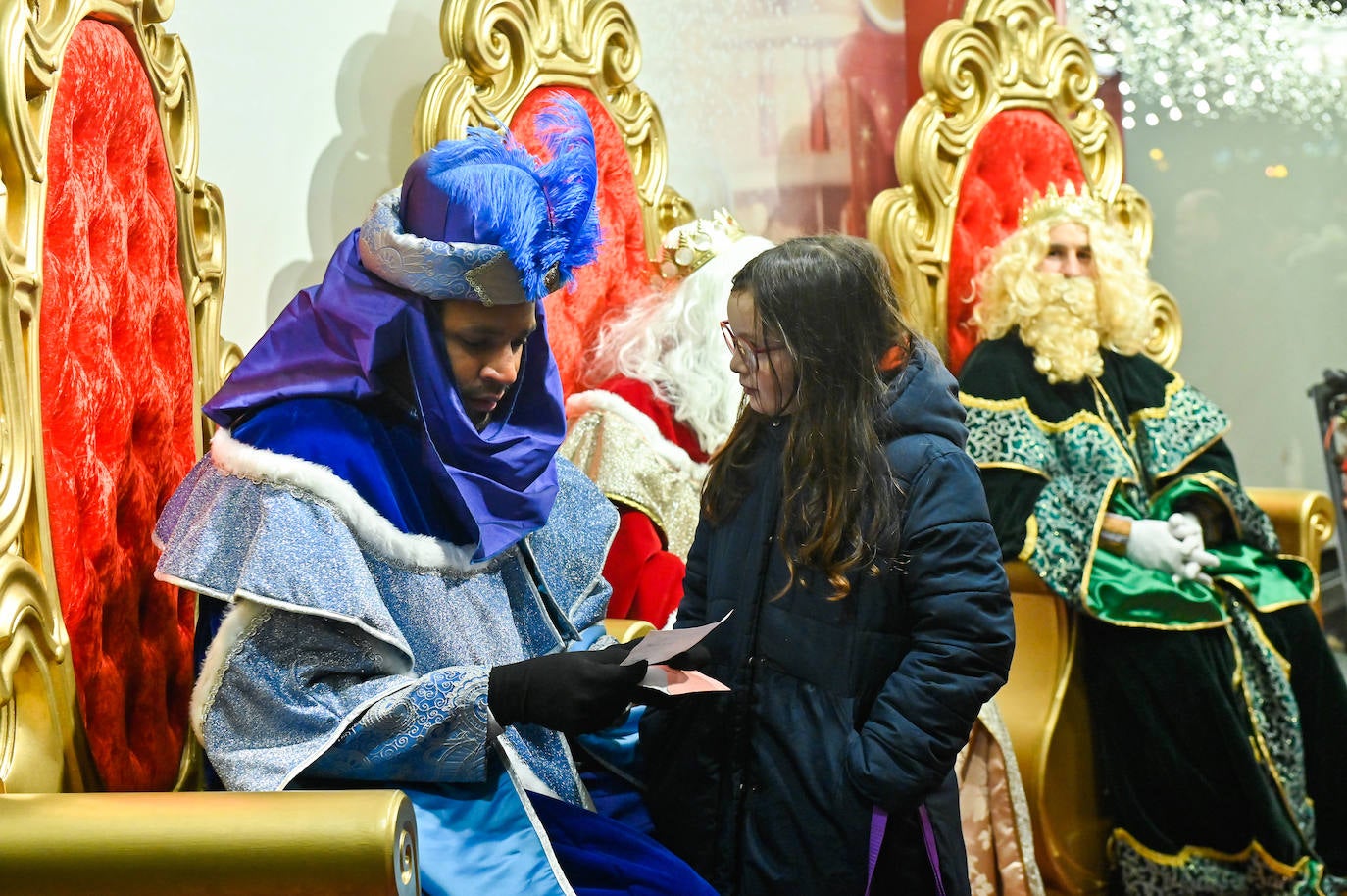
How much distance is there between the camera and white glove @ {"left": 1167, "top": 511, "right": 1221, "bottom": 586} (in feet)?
10.7

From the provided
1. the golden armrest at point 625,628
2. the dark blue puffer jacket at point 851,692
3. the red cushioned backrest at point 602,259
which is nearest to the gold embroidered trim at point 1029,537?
the red cushioned backrest at point 602,259

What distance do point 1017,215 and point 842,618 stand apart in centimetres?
260

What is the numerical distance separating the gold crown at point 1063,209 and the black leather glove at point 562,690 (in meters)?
2.58

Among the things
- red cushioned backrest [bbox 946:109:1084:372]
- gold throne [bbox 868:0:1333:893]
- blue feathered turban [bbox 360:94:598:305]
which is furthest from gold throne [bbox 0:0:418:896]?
red cushioned backrest [bbox 946:109:1084:372]

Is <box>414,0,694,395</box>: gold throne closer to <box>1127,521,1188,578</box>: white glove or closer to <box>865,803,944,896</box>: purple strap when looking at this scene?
<box>1127,521,1188,578</box>: white glove

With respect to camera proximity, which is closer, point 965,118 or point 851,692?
point 851,692

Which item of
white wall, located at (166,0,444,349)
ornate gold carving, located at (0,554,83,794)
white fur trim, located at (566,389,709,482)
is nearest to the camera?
ornate gold carving, located at (0,554,83,794)

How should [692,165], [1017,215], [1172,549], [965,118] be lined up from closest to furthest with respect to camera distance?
1. [1172,549]
2. [692,165]
3. [965,118]
4. [1017,215]

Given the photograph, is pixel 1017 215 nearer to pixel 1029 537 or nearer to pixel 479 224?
pixel 1029 537

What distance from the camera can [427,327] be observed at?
186 centimetres

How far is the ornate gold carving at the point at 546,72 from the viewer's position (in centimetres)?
288

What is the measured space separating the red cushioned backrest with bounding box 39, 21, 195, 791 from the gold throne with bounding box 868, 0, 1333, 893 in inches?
77.9

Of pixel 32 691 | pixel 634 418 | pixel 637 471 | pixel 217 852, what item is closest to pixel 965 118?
pixel 634 418

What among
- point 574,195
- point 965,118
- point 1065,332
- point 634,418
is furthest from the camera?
point 965,118
